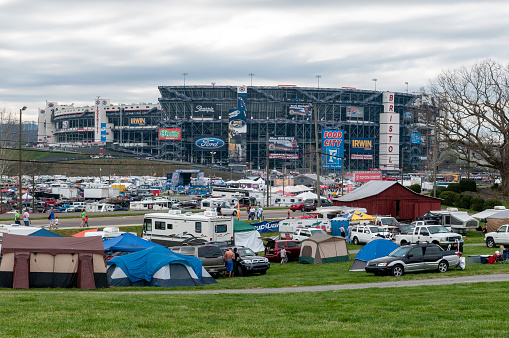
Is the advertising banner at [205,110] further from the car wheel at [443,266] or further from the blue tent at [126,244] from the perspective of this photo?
the car wheel at [443,266]

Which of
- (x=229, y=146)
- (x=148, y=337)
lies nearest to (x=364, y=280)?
(x=148, y=337)

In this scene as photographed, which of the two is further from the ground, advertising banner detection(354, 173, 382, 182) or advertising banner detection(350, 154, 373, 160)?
advertising banner detection(350, 154, 373, 160)

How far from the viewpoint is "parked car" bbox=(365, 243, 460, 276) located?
883 inches

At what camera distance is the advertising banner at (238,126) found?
160 m

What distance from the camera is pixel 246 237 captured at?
36.3m

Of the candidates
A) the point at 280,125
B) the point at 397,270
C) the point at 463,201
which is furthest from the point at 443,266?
the point at 280,125

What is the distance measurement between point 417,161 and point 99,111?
356 feet

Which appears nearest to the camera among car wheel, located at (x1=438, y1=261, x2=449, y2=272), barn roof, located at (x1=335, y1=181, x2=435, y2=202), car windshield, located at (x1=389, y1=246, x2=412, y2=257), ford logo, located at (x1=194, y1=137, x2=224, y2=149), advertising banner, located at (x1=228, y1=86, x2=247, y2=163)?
car windshield, located at (x1=389, y1=246, x2=412, y2=257)

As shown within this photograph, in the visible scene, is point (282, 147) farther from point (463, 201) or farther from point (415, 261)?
point (415, 261)

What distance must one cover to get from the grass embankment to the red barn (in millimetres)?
32872

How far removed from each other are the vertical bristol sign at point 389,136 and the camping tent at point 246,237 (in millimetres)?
144005

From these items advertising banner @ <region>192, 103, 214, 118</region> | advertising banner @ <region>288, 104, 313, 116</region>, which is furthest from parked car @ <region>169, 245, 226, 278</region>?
advertising banner @ <region>288, 104, 313, 116</region>

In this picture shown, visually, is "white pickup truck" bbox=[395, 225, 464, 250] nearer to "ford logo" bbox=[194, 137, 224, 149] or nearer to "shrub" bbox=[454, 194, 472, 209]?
"shrub" bbox=[454, 194, 472, 209]

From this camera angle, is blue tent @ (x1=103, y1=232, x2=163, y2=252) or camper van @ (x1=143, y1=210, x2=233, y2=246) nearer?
blue tent @ (x1=103, y1=232, x2=163, y2=252)
